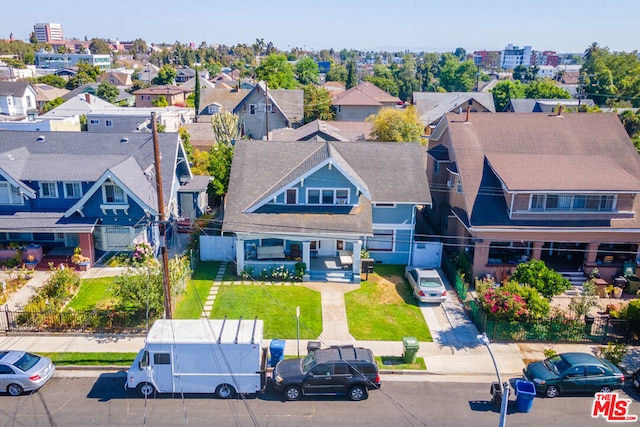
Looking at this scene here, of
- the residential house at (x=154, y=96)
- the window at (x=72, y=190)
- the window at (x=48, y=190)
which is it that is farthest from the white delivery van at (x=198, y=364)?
the residential house at (x=154, y=96)

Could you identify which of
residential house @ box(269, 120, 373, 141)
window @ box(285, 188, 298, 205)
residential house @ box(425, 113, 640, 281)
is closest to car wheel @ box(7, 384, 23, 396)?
window @ box(285, 188, 298, 205)

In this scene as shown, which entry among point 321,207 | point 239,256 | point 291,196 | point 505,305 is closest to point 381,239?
point 321,207

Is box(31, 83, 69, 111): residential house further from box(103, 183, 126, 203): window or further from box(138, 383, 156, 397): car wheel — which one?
box(138, 383, 156, 397): car wheel

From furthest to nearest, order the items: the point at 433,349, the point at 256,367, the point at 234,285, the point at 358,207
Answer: the point at 358,207 → the point at 234,285 → the point at 433,349 → the point at 256,367

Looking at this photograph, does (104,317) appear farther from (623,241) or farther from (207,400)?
(623,241)

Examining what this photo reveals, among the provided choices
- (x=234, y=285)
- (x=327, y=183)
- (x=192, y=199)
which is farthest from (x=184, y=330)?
(x=192, y=199)

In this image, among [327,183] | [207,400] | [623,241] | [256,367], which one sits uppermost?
[327,183]

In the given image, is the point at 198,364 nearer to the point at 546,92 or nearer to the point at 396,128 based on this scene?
the point at 396,128
